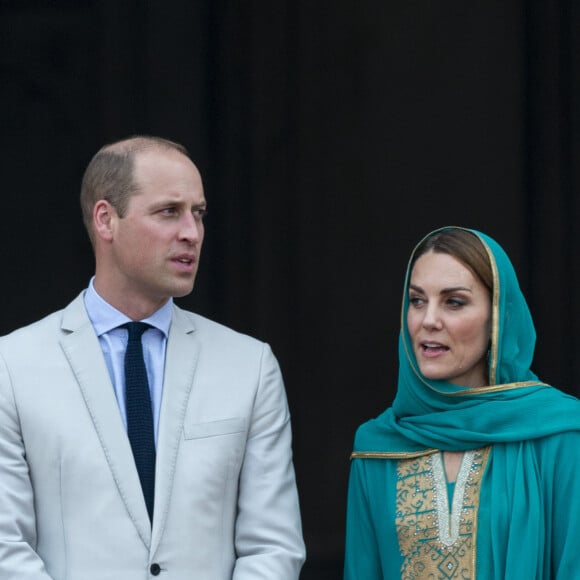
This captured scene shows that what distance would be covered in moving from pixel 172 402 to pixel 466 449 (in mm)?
691

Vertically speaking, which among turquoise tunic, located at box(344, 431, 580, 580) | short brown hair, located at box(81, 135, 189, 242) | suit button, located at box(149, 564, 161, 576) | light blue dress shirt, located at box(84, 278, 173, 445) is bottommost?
suit button, located at box(149, 564, 161, 576)

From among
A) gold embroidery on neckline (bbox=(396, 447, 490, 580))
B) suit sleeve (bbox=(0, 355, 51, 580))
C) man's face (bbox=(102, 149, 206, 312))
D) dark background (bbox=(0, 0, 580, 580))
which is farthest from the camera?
dark background (bbox=(0, 0, 580, 580))

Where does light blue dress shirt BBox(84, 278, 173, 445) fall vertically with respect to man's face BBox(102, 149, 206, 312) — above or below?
below

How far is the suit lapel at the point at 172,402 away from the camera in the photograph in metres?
3.48

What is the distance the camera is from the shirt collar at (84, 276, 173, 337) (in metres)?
3.68

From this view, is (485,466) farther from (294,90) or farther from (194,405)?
(294,90)

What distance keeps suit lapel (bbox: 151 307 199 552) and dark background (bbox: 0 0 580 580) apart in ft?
3.58

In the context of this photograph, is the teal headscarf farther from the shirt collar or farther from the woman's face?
the shirt collar

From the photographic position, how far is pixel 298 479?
15.9 feet

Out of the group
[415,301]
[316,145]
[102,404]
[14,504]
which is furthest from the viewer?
[316,145]

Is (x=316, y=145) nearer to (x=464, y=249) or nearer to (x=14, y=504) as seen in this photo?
(x=464, y=249)

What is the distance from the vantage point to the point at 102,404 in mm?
3541

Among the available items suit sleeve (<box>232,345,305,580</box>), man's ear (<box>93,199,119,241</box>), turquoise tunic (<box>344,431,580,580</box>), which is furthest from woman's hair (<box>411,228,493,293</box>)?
man's ear (<box>93,199,119,241</box>)

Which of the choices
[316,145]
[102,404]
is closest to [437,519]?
[102,404]
